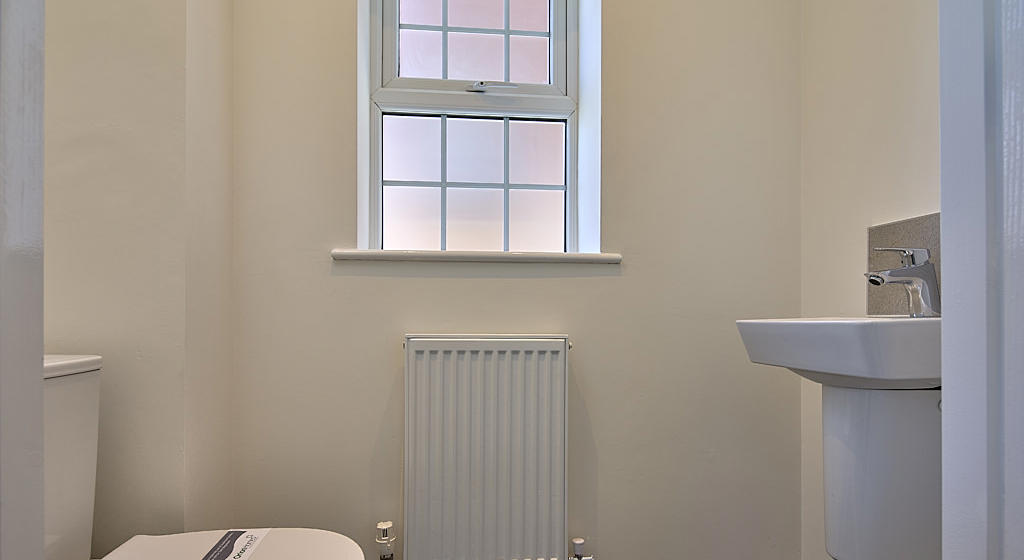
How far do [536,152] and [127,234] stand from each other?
3.72 ft

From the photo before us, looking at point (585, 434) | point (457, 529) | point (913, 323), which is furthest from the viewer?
point (585, 434)

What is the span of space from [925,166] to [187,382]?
5.50 feet

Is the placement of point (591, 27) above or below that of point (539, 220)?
above

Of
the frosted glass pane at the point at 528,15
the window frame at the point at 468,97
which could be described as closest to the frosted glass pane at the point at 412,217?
the window frame at the point at 468,97

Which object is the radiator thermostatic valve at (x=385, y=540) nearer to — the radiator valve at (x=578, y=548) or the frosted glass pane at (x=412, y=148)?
the radiator valve at (x=578, y=548)

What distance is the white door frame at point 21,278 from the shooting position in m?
0.28

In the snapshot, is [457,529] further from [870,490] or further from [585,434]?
[870,490]

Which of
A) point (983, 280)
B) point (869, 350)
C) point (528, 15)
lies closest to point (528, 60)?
point (528, 15)

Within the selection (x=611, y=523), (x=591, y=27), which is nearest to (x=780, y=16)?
(x=591, y=27)

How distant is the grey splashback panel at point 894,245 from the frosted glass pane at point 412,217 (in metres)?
1.17

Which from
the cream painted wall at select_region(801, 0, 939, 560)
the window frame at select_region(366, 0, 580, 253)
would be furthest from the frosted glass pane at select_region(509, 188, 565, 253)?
the cream painted wall at select_region(801, 0, 939, 560)

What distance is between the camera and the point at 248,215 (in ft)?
4.99

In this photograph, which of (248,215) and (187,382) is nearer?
(187,382)

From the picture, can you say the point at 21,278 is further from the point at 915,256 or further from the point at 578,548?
the point at 578,548
